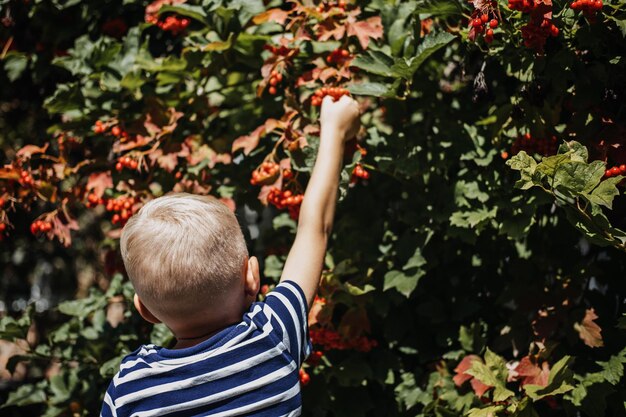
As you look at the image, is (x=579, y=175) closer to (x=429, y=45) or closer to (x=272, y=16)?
(x=429, y=45)

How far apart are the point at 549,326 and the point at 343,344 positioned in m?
0.74

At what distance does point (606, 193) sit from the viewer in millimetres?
1609

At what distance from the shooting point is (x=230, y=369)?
1471 mm

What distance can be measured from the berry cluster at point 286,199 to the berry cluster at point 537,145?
0.75 metres

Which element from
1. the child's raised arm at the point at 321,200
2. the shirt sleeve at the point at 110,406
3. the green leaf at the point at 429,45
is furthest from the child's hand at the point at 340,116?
the shirt sleeve at the point at 110,406

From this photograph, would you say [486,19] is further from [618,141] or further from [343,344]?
[343,344]

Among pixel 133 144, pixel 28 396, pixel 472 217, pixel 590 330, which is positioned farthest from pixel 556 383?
pixel 28 396

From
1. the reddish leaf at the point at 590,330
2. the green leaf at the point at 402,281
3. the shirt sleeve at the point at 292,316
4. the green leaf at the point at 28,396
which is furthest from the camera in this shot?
the green leaf at the point at 28,396

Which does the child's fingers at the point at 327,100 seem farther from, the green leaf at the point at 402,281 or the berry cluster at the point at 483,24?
the green leaf at the point at 402,281

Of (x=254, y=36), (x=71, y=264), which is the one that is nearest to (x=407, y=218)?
(x=254, y=36)

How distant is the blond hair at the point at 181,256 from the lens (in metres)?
1.46

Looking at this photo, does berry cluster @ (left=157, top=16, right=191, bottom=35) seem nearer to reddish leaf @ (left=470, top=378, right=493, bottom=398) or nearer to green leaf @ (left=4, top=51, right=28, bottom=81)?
green leaf @ (left=4, top=51, right=28, bottom=81)

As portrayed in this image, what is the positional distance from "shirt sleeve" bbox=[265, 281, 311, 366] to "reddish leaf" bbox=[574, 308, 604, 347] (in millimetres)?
1038

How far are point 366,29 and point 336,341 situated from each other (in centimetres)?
115
